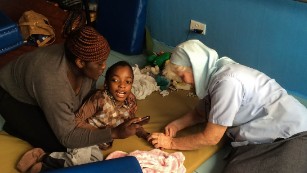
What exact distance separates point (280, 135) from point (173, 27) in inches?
58.3

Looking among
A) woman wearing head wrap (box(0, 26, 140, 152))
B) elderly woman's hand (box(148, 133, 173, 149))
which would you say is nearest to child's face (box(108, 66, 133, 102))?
woman wearing head wrap (box(0, 26, 140, 152))

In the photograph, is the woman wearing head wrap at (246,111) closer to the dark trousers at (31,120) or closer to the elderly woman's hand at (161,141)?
the elderly woman's hand at (161,141)

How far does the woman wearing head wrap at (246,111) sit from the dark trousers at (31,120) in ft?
2.32

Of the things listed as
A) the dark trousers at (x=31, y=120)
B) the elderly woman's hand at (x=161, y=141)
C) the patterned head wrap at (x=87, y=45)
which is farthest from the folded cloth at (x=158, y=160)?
the patterned head wrap at (x=87, y=45)

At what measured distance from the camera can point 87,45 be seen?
57.9 inches

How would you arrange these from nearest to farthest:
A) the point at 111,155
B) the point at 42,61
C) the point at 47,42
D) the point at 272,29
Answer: the point at 42,61 < the point at 111,155 < the point at 272,29 < the point at 47,42

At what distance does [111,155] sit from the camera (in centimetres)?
180

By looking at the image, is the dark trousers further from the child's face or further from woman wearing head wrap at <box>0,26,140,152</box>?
the child's face

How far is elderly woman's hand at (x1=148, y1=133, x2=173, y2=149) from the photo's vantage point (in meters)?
1.89

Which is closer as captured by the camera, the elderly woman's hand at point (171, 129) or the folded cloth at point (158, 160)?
the folded cloth at point (158, 160)

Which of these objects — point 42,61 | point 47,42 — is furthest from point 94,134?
point 47,42

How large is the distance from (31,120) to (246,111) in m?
1.09

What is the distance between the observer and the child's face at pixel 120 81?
1.86 metres

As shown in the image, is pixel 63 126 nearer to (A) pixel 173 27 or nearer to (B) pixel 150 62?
(B) pixel 150 62
